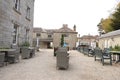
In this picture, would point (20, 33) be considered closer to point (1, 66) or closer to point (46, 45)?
point (1, 66)

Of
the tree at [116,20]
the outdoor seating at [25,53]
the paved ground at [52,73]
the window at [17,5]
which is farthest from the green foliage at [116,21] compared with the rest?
the paved ground at [52,73]

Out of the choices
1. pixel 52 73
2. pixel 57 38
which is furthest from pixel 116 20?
pixel 52 73

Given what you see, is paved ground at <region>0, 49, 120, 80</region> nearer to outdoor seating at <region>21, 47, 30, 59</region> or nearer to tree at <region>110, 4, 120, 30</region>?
outdoor seating at <region>21, 47, 30, 59</region>

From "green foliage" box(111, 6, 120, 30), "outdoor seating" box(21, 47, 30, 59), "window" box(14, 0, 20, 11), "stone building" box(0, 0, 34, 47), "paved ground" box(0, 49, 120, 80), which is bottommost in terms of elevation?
"paved ground" box(0, 49, 120, 80)

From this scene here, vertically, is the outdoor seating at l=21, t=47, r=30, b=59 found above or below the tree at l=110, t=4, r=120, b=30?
below

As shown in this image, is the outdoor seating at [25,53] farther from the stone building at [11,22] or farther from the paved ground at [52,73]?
the paved ground at [52,73]

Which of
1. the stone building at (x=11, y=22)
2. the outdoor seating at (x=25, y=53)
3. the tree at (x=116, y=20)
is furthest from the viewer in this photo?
the tree at (x=116, y=20)

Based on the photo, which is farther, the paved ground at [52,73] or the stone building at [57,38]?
the stone building at [57,38]

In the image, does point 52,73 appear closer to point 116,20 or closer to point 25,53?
point 25,53

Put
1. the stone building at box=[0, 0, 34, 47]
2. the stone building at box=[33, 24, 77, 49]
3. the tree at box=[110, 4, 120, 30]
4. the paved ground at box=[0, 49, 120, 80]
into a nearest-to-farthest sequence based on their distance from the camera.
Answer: the paved ground at box=[0, 49, 120, 80], the stone building at box=[0, 0, 34, 47], the tree at box=[110, 4, 120, 30], the stone building at box=[33, 24, 77, 49]

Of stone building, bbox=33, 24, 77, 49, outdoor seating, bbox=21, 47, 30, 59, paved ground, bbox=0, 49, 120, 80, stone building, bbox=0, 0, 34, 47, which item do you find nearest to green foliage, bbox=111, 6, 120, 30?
stone building, bbox=33, 24, 77, 49

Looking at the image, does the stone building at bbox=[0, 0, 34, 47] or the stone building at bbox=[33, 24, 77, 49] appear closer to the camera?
the stone building at bbox=[0, 0, 34, 47]

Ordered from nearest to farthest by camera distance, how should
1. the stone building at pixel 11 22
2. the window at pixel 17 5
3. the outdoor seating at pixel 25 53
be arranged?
the stone building at pixel 11 22 → the outdoor seating at pixel 25 53 → the window at pixel 17 5

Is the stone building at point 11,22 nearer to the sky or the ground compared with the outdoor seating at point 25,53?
nearer to the sky
